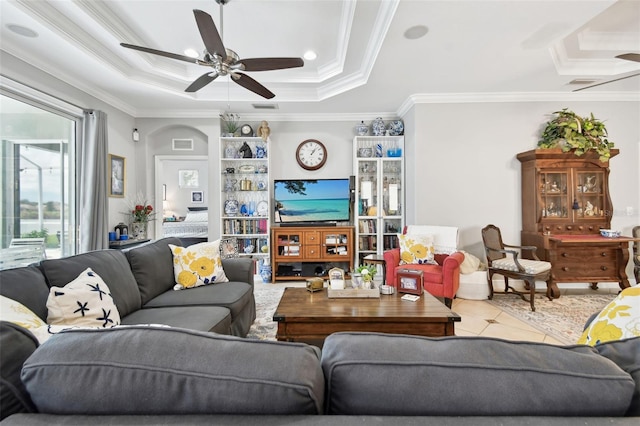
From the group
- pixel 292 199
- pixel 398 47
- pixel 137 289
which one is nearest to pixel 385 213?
pixel 292 199

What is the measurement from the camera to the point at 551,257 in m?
3.61

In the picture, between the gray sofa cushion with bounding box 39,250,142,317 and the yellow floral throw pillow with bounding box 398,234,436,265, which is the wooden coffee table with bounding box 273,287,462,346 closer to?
the gray sofa cushion with bounding box 39,250,142,317

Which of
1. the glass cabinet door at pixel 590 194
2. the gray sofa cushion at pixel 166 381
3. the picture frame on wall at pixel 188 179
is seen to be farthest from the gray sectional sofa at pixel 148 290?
the picture frame on wall at pixel 188 179

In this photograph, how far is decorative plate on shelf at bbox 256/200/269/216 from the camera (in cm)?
488

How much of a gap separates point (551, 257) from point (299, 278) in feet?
11.1

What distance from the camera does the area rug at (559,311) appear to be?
2717mm

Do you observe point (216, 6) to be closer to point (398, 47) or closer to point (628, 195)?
point (398, 47)

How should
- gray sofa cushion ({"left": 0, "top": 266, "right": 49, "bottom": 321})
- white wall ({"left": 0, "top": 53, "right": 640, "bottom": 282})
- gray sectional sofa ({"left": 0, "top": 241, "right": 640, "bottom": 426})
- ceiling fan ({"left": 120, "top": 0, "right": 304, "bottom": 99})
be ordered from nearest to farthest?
gray sectional sofa ({"left": 0, "top": 241, "right": 640, "bottom": 426}), gray sofa cushion ({"left": 0, "top": 266, "right": 49, "bottom": 321}), ceiling fan ({"left": 120, "top": 0, "right": 304, "bottom": 99}), white wall ({"left": 0, "top": 53, "right": 640, "bottom": 282})

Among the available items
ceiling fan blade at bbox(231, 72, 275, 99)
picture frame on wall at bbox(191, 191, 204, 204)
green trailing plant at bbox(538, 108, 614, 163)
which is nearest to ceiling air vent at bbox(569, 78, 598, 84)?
green trailing plant at bbox(538, 108, 614, 163)

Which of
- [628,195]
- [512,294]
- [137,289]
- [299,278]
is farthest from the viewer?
[299,278]

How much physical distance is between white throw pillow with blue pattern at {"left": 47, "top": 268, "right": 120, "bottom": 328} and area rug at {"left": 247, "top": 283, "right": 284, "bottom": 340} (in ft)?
3.74

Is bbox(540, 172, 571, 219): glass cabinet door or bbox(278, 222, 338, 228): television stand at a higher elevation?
bbox(540, 172, 571, 219): glass cabinet door

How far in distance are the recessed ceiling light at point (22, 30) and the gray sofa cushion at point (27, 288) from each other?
2.34 m

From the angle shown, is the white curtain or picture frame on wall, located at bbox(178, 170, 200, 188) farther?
picture frame on wall, located at bbox(178, 170, 200, 188)
